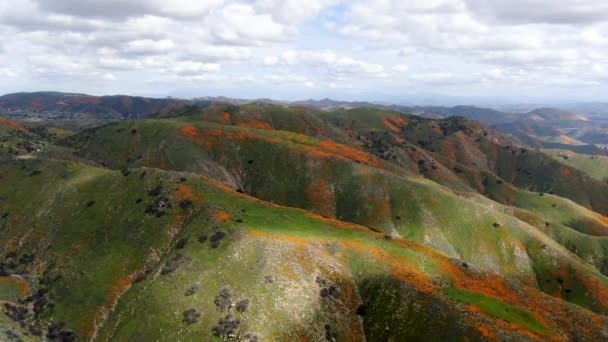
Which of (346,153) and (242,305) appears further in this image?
(346,153)

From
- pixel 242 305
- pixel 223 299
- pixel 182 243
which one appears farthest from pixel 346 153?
pixel 242 305

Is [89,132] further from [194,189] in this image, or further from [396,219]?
[396,219]

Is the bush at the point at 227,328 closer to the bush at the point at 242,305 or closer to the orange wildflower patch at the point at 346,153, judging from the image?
the bush at the point at 242,305

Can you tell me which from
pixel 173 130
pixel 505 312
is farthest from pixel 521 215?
pixel 173 130

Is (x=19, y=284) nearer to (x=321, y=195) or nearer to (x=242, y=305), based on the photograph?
(x=242, y=305)

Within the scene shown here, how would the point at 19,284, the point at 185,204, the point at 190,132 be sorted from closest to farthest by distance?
the point at 19,284 < the point at 185,204 < the point at 190,132

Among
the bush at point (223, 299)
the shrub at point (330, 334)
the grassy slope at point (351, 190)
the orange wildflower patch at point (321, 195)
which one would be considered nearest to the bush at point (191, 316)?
the bush at point (223, 299)

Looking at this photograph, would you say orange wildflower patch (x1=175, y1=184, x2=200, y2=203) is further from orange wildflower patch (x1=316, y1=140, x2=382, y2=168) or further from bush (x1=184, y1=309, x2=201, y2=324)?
orange wildflower patch (x1=316, y1=140, x2=382, y2=168)

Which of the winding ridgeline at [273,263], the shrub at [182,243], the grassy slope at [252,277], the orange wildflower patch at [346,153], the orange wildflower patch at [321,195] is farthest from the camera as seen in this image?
the orange wildflower patch at [346,153]

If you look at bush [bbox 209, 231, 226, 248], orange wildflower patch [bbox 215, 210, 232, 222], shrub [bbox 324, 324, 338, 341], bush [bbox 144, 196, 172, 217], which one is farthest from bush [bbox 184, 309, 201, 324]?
bush [bbox 144, 196, 172, 217]

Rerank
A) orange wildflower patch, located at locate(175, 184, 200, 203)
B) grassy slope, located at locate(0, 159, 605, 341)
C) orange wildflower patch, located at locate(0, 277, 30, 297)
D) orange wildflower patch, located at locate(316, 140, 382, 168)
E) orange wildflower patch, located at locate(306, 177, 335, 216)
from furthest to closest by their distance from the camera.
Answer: orange wildflower patch, located at locate(316, 140, 382, 168), orange wildflower patch, located at locate(306, 177, 335, 216), orange wildflower patch, located at locate(175, 184, 200, 203), orange wildflower patch, located at locate(0, 277, 30, 297), grassy slope, located at locate(0, 159, 605, 341)
